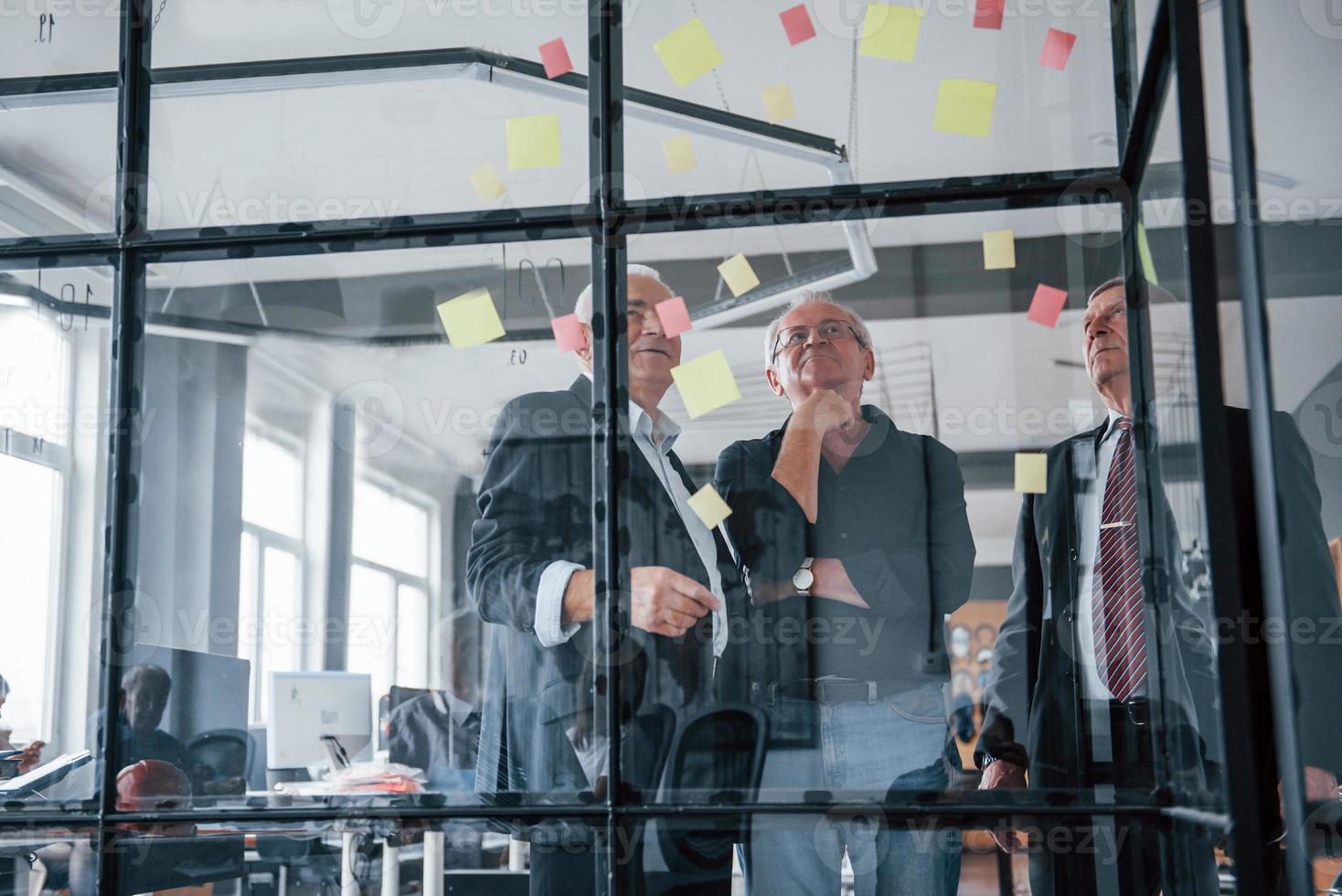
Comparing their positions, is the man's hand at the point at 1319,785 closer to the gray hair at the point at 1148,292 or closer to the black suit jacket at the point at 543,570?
the gray hair at the point at 1148,292

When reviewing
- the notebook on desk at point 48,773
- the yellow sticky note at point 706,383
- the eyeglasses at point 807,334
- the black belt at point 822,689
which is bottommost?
the notebook on desk at point 48,773

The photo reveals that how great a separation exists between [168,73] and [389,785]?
54.6 inches

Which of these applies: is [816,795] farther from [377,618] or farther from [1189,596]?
[377,618]

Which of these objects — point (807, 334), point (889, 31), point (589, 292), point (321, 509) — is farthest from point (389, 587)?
point (889, 31)

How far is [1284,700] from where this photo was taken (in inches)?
67.1

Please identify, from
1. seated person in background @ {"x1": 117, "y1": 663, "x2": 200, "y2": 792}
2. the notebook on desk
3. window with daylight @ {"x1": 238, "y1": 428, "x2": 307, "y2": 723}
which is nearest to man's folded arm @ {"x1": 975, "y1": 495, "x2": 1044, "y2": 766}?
window with daylight @ {"x1": 238, "y1": 428, "x2": 307, "y2": 723}

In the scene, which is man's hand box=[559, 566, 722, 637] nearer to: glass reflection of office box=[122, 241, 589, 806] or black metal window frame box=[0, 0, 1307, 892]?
black metal window frame box=[0, 0, 1307, 892]

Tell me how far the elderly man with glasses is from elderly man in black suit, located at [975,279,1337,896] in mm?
110

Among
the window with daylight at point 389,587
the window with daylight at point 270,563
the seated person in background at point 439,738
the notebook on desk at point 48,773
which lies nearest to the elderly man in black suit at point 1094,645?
the seated person in background at point 439,738

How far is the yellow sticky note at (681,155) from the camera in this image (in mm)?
2225

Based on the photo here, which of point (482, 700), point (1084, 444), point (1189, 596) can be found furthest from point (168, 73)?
point (1189, 596)

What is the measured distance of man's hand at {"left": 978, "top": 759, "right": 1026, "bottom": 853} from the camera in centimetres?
206

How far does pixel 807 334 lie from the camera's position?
2197 mm

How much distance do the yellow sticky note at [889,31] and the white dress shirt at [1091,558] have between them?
0.74 metres
